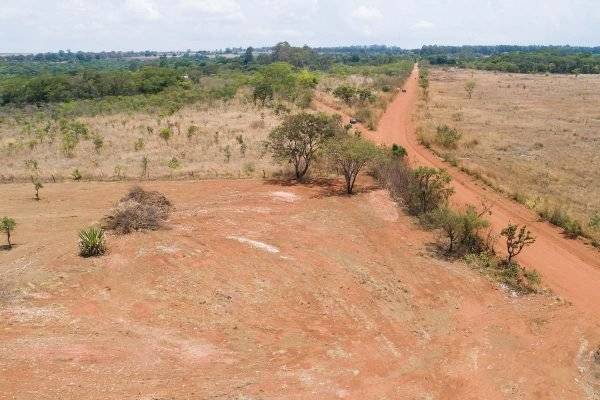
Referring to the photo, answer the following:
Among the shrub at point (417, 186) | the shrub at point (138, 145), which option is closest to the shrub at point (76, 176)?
the shrub at point (138, 145)

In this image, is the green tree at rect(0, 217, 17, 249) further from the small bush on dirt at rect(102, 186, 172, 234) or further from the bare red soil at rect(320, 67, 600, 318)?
the bare red soil at rect(320, 67, 600, 318)

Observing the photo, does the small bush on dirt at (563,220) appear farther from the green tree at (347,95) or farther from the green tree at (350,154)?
the green tree at (347,95)

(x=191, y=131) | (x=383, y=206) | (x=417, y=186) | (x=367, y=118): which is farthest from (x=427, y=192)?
(x=367, y=118)

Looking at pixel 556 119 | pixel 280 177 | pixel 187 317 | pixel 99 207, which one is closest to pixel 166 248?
pixel 187 317

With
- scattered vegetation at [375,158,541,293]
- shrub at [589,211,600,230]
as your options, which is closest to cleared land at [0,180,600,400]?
scattered vegetation at [375,158,541,293]

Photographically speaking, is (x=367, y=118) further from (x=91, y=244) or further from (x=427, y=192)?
(x=91, y=244)

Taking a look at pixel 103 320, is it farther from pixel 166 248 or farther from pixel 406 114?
pixel 406 114
